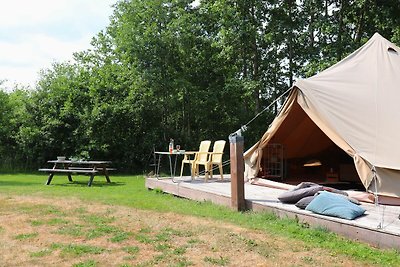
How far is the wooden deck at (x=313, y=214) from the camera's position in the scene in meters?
3.57

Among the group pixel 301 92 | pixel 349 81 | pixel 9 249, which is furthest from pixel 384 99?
pixel 9 249

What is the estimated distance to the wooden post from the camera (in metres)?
5.07

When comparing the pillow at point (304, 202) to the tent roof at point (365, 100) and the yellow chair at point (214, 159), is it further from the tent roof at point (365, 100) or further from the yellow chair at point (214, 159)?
the yellow chair at point (214, 159)

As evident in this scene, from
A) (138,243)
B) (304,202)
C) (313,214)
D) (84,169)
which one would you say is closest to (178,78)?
(84,169)

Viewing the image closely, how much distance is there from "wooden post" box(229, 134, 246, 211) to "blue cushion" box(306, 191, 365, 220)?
2.96 feet

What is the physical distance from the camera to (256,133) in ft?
41.4

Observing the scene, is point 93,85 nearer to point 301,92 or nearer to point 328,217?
point 301,92

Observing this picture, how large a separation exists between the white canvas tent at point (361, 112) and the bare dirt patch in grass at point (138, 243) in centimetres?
182

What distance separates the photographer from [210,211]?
518 cm

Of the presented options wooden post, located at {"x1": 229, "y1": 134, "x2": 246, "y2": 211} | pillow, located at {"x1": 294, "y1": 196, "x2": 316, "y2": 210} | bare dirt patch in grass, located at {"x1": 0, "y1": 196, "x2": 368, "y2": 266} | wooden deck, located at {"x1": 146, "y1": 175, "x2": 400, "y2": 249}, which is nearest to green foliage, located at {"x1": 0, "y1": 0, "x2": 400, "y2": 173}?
wooden deck, located at {"x1": 146, "y1": 175, "x2": 400, "y2": 249}

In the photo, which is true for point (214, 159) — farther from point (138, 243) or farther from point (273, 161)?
point (138, 243)

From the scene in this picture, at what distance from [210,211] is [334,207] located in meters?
1.58

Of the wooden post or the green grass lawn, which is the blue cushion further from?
the wooden post

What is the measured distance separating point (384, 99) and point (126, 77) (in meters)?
8.32
